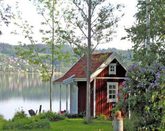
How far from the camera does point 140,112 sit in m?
12.8

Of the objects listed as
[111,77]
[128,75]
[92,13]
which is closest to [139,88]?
[128,75]

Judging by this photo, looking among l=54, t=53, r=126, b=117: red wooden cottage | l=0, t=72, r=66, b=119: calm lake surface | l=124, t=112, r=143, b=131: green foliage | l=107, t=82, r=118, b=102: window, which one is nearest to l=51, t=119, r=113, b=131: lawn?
l=124, t=112, r=143, b=131: green foliage

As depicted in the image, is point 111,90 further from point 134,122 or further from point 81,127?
point 134,122

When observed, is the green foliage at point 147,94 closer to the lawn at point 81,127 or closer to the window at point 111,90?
the lawn at point 81,127

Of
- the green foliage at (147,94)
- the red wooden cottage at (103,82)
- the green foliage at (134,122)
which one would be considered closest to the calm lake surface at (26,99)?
the red wooden cottage at (103,82)

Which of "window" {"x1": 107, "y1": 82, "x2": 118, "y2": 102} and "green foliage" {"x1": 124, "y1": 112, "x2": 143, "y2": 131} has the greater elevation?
"window" {"x1": 107, "y1": 82, "x2": 118, "y2": 102}

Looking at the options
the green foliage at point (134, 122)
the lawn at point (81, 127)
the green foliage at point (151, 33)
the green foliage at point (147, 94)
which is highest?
the green foliage at point (151, 33)

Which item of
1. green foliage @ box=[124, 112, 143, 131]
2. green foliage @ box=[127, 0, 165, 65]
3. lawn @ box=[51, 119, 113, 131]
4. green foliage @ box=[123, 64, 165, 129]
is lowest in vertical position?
lawn @ box=[51, 119, 113, 131]

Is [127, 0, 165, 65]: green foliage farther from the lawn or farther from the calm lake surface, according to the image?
the calm lake surface

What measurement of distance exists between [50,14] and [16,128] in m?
12.1

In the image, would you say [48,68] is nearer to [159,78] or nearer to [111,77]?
[111,77]

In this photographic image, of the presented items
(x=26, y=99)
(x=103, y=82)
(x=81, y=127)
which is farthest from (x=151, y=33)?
(x=26, y=99)

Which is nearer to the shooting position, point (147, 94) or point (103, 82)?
point (147, 94)

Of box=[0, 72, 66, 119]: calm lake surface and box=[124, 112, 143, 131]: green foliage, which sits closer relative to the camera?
box=[124, 112, 143, 131]: green foliage
